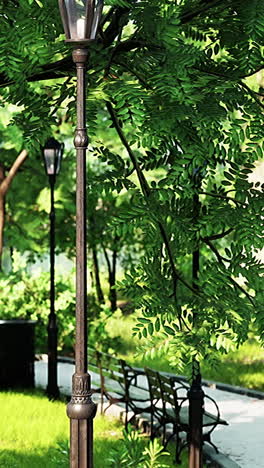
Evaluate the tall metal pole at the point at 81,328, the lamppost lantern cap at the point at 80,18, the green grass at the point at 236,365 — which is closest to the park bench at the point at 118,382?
the green grass at the point at 236,365

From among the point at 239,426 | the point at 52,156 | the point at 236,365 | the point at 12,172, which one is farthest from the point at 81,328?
the point at 12,172

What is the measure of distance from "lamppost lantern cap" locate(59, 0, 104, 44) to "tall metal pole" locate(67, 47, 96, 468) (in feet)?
0.29

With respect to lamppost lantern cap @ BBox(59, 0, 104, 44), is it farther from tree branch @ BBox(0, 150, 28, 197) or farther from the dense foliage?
tree branch @ BBox(0, 150, 28, 197)

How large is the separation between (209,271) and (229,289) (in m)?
0.22

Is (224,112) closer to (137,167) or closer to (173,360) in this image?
(137,167)

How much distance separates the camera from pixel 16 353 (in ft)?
51.2

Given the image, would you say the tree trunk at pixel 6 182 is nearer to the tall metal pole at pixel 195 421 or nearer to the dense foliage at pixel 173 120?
the tall metal pole at pixel 195 421

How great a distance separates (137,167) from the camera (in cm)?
838

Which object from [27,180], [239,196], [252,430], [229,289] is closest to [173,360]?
[229,289]

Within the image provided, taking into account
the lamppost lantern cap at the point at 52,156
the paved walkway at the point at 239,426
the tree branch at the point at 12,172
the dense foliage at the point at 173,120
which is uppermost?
the tree branch at the point at 12,172

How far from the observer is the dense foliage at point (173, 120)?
7285mm

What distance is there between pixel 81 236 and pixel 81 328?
1.90ft

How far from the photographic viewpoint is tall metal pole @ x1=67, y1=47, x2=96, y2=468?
6.23 m

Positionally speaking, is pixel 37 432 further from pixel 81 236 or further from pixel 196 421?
pixel 81 236
